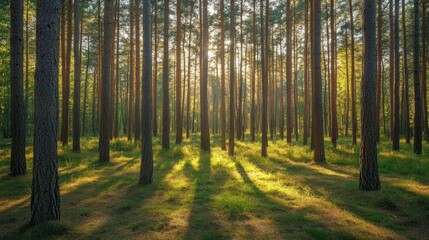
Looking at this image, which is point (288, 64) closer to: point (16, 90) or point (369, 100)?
point (369, 100)

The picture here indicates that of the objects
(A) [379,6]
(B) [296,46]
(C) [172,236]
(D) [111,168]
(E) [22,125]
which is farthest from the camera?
(B) [296,46]

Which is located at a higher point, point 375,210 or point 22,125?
point 22,125

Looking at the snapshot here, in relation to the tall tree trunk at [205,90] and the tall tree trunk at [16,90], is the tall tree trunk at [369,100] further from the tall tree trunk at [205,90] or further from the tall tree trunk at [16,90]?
the tall tree trunk at [16,90]

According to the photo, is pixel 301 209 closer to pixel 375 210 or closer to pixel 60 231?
pixel 375 210

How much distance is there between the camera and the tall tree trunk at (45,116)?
4.83m

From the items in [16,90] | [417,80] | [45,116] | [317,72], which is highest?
[317,72]

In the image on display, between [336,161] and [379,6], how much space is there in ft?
38.5

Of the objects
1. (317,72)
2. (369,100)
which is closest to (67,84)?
(317,72)

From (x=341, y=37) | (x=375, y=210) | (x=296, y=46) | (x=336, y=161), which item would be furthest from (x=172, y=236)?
(x=296, y=46)

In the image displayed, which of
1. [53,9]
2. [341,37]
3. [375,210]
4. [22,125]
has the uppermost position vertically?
[341,37]

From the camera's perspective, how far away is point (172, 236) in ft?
15.2

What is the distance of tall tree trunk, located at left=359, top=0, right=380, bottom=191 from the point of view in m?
7.12

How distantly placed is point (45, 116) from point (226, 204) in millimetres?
4137

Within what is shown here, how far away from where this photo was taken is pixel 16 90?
9.23 m
